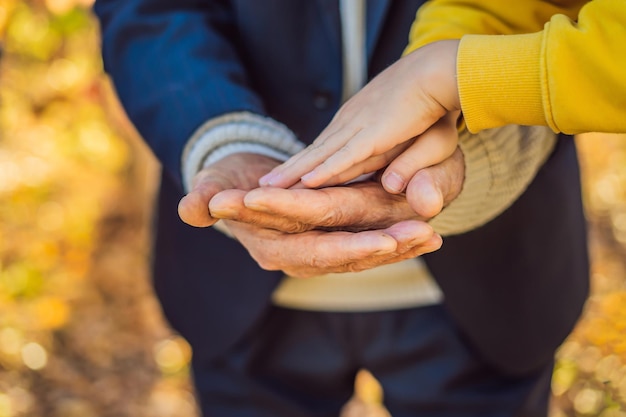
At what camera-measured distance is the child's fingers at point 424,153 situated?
0.91 meters

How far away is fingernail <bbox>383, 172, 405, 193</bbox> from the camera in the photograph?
90 centimetres

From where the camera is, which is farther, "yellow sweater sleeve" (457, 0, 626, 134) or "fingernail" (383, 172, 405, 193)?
"fingernail" (383, 172, 405, 193)

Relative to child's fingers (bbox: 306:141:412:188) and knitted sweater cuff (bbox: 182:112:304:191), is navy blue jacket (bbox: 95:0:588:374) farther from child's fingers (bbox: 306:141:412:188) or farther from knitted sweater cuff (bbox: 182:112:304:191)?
child's fingers (bbox: 306:141:412:188)

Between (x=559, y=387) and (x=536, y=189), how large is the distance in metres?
1.38

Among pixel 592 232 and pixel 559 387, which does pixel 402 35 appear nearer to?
pixel 559 387

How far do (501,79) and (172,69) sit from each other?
1.92ft

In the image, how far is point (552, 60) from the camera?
2.66 feet

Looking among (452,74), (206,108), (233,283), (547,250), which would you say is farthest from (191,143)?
(547,250)

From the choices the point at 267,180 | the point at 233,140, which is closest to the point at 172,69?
the point at 233,140

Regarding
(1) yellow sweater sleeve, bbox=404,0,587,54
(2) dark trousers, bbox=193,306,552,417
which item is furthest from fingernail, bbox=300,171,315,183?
(2) dark trousers, bbox=193,306,552,417

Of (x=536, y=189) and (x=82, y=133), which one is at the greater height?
(x=536, y=189)

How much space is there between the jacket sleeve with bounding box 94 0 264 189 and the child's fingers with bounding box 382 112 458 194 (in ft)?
0.99

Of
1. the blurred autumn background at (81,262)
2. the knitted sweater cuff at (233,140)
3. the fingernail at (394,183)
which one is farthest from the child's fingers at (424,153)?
the blurred autumn background at (81,262)

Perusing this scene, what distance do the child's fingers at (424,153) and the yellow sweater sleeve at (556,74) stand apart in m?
0.07
